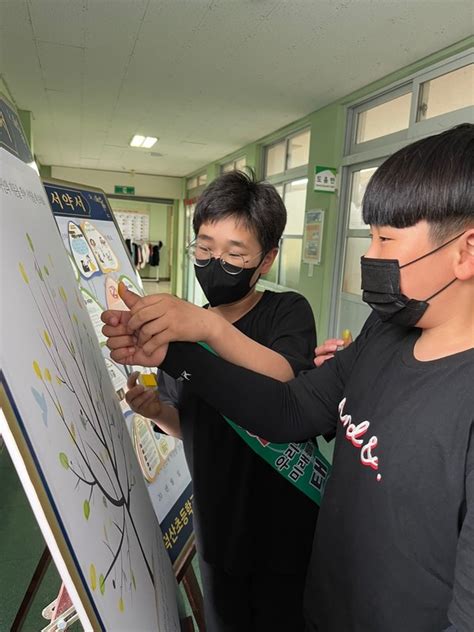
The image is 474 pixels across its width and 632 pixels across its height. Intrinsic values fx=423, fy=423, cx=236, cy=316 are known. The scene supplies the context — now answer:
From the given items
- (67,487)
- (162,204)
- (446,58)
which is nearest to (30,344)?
(67,487)

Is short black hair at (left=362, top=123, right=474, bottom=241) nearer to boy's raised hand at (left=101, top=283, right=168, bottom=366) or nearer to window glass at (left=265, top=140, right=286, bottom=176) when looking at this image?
boy's raised hand at (left=101, top=283, right=168, bottom=366)

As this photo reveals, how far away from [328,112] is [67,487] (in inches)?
176

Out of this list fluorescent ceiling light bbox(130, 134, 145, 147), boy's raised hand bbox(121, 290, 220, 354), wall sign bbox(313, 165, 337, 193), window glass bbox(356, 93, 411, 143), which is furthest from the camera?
fluorescent ceiling light bbox(130, 134, 145, 147)

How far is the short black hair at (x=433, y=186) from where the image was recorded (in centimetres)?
59

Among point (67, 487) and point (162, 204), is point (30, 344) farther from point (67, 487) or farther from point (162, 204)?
point (162, 204)

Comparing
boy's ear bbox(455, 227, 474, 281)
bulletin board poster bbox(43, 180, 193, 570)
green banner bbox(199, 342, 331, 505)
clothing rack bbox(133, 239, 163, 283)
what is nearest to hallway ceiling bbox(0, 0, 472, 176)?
A: bulletin board poster bbox(43, 180, 193, 570)

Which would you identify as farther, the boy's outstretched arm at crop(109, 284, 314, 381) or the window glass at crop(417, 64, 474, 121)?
the window glass at crop(417, 64, 474, 121)

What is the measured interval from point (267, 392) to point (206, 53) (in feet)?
9.92

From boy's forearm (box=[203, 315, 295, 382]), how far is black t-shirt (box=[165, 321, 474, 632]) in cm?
5

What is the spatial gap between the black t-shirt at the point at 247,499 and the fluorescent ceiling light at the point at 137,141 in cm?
579

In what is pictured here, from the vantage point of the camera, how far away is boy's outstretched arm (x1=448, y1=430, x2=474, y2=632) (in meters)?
0.48

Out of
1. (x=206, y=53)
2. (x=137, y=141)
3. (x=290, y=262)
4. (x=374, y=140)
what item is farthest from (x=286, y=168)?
(x=206, y=53)

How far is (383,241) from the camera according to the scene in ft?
2.20

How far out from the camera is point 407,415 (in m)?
0.60
